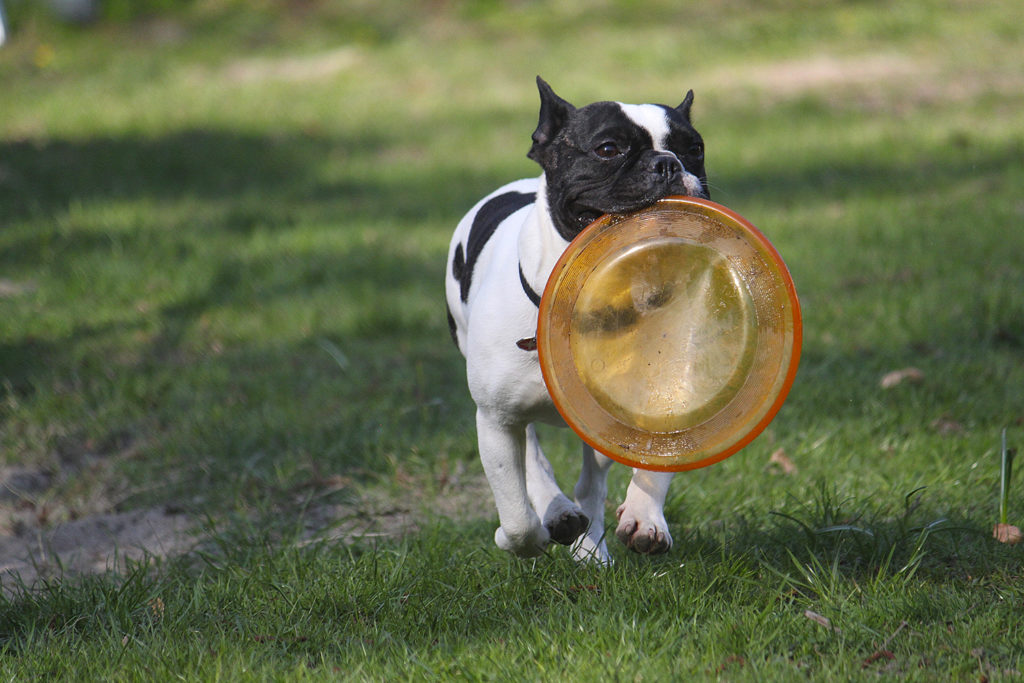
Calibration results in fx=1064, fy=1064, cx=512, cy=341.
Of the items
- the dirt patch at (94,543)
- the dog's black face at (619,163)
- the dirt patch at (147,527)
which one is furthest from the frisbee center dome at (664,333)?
the dirt patch at (94,543)

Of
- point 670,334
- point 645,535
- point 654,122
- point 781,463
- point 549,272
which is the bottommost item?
point 781,463

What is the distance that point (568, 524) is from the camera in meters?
3.28

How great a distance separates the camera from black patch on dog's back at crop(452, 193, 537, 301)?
3.66 metres

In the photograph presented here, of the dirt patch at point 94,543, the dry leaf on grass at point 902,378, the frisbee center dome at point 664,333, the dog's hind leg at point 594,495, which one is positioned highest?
the frisbee center dome at point 664,333

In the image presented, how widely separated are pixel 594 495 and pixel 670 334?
824mm

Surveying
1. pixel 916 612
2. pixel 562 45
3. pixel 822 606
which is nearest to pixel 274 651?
pixel 822 606

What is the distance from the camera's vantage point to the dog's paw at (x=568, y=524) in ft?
10.8

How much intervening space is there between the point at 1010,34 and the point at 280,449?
14.3m

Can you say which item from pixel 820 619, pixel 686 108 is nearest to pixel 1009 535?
pixel 820 619

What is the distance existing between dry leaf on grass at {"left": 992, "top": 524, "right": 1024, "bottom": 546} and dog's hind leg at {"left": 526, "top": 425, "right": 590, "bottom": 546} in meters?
1.30

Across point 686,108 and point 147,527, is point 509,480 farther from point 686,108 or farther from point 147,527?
point 147,527

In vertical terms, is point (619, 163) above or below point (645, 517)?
above

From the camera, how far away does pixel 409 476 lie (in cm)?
445

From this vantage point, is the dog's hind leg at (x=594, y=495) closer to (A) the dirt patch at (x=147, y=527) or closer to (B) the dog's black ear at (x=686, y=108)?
(A) the dirt patch at (x=147, y=527)
